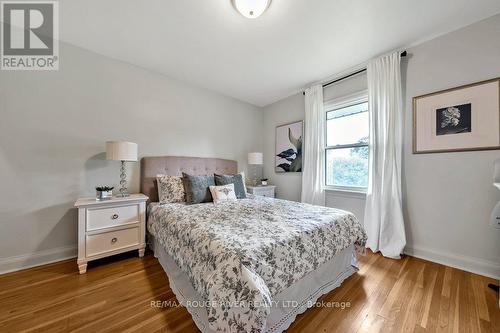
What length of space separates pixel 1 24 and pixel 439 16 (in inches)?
173

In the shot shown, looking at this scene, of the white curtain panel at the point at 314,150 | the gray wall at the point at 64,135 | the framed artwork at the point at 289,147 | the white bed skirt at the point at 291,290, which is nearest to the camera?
the white bed skirt at the point at 291,290

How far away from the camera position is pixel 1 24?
1871 millimetres

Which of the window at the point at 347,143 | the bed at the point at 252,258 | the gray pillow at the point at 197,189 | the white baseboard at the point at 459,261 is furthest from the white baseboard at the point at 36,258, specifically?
the white baseboard at the point at 459,261

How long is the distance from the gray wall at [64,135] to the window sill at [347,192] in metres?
2.69

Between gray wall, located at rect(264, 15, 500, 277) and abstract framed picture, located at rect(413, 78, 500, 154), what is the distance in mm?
71

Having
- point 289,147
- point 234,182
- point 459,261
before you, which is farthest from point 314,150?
point 459,261

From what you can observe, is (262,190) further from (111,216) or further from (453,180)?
(453,180)

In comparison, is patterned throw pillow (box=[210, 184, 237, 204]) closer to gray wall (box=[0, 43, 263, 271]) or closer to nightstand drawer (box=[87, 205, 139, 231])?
nightstand drawer (box=[87, 205, 139, 231])

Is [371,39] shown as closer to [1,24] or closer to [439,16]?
[439,16]

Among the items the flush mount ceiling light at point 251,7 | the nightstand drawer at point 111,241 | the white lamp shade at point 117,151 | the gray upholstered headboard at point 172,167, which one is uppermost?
the flush mount ceiling light at point 251,7

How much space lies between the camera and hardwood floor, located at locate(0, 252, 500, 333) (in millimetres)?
1247

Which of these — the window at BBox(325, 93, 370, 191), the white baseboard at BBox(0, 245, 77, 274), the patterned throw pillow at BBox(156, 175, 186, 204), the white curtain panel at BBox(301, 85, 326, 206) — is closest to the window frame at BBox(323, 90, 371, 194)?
the window at BBox(325, 93, 370, 191)

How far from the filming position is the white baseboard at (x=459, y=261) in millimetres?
1767

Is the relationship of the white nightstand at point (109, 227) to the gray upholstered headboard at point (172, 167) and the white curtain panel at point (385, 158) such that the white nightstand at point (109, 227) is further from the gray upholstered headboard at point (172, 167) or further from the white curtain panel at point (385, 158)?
the white curtain panel at point (385, 158)
